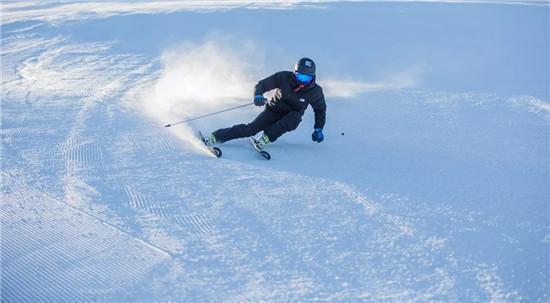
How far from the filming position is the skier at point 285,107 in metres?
4.91

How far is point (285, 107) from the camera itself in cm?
517

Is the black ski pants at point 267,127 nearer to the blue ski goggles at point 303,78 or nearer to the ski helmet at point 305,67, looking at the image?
the blue ski goggles at point 303,78

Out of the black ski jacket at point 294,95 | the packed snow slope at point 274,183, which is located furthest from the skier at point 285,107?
the packed snow slope at point 274,183

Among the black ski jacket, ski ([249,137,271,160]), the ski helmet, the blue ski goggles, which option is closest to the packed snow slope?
ski ([249,137,271,160])

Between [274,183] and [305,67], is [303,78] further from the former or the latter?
[274,183]

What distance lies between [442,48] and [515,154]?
560 cm

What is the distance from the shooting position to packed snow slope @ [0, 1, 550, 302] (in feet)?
9.11

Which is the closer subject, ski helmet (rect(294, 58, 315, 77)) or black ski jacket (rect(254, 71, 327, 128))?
ski helmet (rect(294, 58, 315, 77))

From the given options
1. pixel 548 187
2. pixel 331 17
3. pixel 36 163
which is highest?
pixel 331 17

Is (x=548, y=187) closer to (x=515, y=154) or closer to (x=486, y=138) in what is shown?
(x=515, y=154)

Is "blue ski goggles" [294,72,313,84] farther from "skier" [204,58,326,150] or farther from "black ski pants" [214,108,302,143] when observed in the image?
"black ski pants" [214,108,302,143]

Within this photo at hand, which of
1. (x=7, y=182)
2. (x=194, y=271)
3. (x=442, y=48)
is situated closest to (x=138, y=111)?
(x=7, y=182)

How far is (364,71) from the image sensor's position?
346 inches

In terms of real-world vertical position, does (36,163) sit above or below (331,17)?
below
